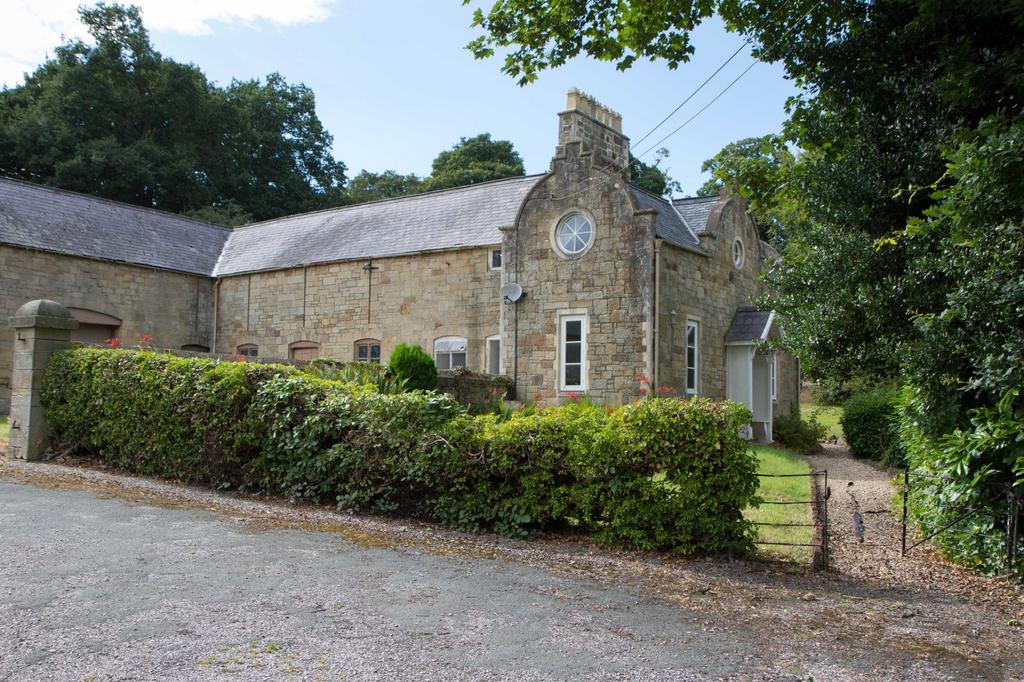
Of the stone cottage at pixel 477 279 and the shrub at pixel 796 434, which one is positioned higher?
the stone cottage at pixel 477 279

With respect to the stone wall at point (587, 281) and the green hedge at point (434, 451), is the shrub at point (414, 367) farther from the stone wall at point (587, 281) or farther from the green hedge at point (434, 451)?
the green hedge at point (434, 451)

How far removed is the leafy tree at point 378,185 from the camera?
51.1 meters

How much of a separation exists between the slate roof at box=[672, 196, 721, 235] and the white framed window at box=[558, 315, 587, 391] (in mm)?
4094

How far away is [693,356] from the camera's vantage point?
18.5 meters

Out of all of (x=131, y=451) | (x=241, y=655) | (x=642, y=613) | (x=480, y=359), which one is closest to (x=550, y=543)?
(x=642, y=613)

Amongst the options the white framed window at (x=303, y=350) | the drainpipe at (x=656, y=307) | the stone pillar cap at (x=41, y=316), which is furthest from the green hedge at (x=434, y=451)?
the white framed window at (x=303, y=350)

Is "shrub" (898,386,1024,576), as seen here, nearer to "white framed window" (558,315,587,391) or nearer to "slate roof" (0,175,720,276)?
"white framed window" (558,315,587,391)

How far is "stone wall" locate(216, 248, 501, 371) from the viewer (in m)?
20.1

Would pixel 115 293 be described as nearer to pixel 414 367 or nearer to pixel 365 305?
pixel 365 305

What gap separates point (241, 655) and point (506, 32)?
7.51 metres

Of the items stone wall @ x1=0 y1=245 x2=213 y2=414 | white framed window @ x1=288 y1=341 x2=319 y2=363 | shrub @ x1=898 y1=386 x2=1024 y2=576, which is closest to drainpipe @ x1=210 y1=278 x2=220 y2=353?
stone wall @ x1=0 y1=245 x2=213 y2=414

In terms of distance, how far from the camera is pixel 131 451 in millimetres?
10625

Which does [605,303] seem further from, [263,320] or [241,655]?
[241,655]

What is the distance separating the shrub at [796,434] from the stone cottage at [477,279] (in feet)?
1.87
